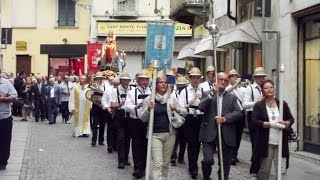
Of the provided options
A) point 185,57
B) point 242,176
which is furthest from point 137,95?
point 185,57

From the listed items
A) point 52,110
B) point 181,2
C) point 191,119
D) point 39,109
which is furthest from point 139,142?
→ point 39,109

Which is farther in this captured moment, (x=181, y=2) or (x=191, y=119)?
(x=181, y=2)

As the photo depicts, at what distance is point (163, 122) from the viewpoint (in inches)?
405

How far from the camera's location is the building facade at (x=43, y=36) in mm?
41375

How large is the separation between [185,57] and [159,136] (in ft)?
56.7

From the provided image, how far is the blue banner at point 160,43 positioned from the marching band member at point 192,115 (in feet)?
6.50

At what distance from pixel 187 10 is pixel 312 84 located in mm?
10727

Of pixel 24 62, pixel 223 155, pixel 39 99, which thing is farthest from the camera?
pixel 24 62

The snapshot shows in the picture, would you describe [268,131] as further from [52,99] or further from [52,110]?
[52,99]

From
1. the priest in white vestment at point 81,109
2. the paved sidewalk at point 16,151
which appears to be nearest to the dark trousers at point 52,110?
the paved sidewalk at point 16,151

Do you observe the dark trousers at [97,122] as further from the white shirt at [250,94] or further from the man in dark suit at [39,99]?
the man in dark suit at [39,99]

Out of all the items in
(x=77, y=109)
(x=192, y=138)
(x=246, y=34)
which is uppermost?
(x=246, y=34)

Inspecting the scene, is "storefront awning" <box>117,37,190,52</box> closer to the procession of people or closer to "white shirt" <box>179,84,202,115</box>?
the procession of people

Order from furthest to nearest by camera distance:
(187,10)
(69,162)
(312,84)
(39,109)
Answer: (39,109) < (187,10) < (312,84) < (69,162)
